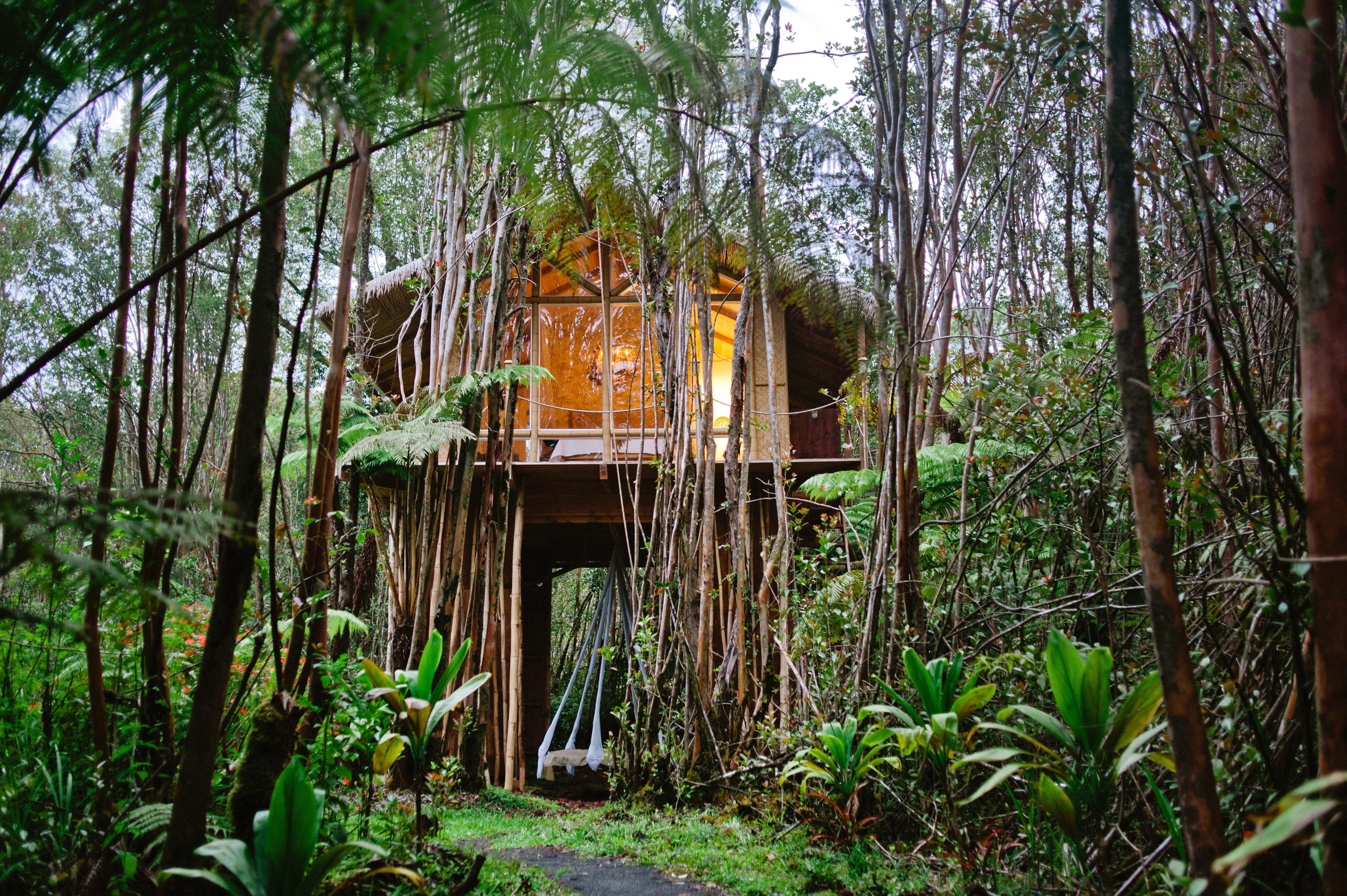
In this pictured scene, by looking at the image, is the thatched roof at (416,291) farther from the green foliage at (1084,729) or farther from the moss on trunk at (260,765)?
the moss on trunk at (260,765)

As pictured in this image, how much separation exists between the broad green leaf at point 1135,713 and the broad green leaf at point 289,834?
156 cm

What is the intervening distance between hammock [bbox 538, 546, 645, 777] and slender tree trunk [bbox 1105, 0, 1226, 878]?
178 inches

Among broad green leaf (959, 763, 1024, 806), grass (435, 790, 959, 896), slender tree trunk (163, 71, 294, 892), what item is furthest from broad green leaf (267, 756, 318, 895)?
broad green leaf (959, 763, 1024, 806)

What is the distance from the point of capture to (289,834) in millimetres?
1458

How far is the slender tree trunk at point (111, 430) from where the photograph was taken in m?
1.70

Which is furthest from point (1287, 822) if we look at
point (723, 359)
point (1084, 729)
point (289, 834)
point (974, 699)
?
point (723, 359)

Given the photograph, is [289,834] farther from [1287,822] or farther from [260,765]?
[1287,822]

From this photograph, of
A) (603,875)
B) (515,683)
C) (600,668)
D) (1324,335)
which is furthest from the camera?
(600,668)

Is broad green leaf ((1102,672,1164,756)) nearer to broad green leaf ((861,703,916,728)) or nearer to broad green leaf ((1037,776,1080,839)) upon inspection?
broad green leaf ((1037,776,1080,839))

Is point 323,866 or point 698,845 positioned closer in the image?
point 323,866

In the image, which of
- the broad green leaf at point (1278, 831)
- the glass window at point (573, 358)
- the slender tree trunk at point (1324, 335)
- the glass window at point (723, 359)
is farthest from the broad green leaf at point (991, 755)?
the glass window at point (573, 358)

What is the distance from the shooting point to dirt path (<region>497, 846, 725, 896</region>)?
233 centimetres

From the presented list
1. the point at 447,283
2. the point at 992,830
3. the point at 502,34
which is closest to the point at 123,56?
the point at 502,34

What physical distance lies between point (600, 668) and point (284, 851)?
571cm
